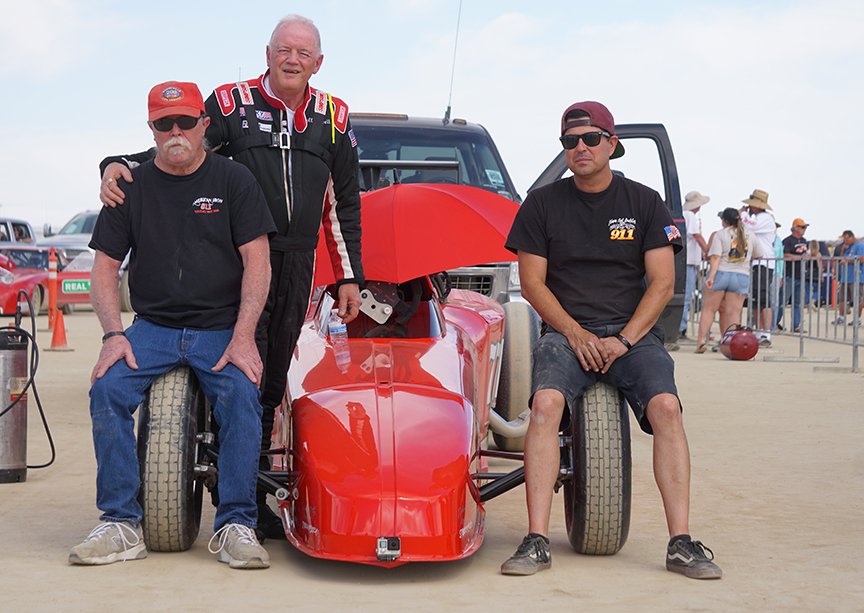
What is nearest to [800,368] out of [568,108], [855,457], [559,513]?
[855,457]

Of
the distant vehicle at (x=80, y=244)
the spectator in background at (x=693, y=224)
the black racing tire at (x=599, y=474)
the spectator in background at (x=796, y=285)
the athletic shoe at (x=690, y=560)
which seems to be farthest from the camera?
the distant vehicle at (x=80, y=244)

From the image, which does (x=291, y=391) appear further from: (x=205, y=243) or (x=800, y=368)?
(x=800, y=368)

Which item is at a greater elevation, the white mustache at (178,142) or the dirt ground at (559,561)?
the white mustache at (178,142)

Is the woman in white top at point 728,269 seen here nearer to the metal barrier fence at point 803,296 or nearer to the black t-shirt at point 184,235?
the metal barrier fence at point 803,296

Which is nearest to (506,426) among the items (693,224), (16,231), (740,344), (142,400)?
(142,400)

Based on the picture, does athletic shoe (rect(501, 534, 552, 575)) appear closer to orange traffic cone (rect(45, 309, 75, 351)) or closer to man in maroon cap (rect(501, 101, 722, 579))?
man in maroon cap (rect(501, 101, 722, 579))

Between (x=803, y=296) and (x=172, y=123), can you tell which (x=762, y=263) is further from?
(x=172, y=123)

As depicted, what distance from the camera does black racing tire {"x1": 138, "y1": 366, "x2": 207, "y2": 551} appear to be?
17.9 ft

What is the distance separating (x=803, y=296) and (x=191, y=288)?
12108mm

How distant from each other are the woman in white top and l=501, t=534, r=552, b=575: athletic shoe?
1238 centimetres

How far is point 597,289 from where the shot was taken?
5.98 metres

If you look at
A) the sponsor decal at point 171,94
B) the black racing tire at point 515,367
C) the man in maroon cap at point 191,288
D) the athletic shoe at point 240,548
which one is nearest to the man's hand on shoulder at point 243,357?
the man in maroon cap at point 191,288

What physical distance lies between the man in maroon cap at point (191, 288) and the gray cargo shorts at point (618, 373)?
1243 millimetres

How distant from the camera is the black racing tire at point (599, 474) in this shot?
5578mm
